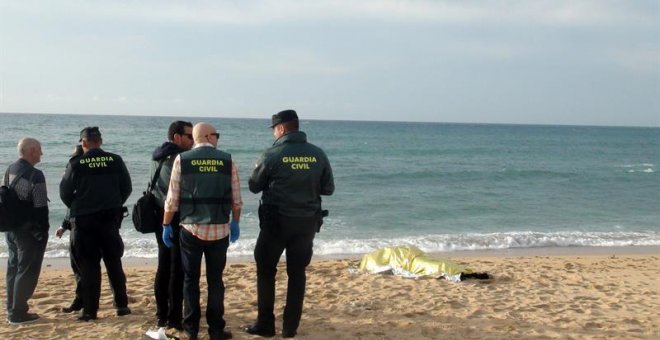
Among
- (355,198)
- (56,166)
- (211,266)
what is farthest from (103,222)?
(56,166)

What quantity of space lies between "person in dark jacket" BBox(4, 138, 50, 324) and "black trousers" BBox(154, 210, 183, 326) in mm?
1199

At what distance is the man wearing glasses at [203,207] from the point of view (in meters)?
4.32

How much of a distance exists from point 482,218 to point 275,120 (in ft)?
41.4

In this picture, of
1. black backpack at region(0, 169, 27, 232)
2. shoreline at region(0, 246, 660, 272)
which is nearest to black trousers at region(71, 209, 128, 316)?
black backpack at region(0, 169, 27, 232)

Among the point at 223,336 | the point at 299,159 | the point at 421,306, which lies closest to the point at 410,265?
the point at 421,306

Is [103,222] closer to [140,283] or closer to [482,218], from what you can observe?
[140,283]

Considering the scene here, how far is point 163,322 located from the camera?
5.02m

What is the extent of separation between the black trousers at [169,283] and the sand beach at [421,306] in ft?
0.80

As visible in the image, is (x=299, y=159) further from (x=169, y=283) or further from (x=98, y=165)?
(x=98, y=165)

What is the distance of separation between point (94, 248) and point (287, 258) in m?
1.79

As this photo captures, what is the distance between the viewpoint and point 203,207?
A: 4.34 metres

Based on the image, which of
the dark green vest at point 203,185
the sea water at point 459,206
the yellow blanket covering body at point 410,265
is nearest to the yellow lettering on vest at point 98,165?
the dark green vest at point 203,185

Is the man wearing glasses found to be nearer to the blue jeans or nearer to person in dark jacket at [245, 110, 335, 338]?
the blue jeans

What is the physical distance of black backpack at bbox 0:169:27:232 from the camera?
4969 mm
